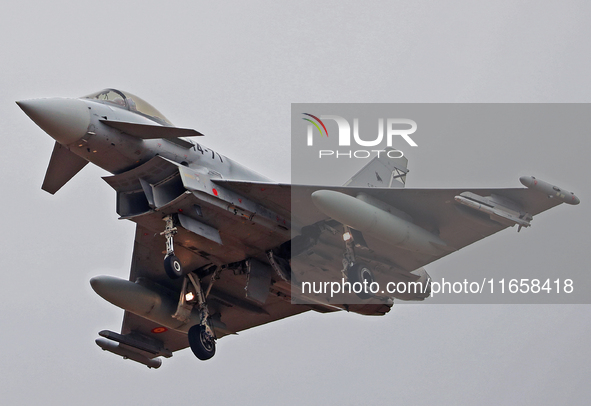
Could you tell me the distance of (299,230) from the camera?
60.6 feet

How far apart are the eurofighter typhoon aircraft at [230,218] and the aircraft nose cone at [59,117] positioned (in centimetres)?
2

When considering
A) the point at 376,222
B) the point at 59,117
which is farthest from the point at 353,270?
the point at 59,117

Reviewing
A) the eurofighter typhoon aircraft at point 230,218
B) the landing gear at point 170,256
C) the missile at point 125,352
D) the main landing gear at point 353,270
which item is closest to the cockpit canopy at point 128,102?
the eurofighter typhoon aircraft at point 230,218

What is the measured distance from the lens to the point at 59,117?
15.7 metres

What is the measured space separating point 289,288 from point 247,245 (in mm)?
2112

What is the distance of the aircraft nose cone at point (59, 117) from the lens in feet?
51.5

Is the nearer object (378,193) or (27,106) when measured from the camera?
(27,106)

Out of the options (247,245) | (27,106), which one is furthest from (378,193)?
(27,106)

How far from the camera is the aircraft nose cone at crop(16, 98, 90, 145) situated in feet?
51.5

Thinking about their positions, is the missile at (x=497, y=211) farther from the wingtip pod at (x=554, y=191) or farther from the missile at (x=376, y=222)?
the missile at (x=376, y=222)

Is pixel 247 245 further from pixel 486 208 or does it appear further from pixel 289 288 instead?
pixel 486 208

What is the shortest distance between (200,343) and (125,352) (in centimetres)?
362

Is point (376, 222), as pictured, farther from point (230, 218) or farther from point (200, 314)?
point (200, 314)

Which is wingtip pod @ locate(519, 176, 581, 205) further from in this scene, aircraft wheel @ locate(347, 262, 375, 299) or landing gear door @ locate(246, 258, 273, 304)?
landing gear door @ locate(246, 258, 273, 304)
